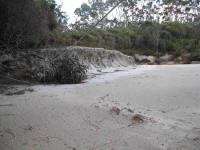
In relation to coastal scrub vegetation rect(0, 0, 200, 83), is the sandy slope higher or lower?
lower

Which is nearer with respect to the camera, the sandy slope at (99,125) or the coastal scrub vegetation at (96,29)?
the sandy slope at (99,125)

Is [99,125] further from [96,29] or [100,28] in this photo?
[100,28]

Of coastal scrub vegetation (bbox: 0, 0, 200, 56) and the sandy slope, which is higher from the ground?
coastal scrub vegetation (bbox: 0, 0, 200, 56)

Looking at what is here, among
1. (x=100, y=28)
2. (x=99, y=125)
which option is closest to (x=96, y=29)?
(x=100, y=28)

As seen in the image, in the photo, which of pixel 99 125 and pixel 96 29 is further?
pixel 96 29

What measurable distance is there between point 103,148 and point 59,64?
3299 millimetres

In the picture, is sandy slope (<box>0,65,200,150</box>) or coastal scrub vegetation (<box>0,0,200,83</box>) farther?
coastal scrub vegetation (<box>0,0,200,83</box>)

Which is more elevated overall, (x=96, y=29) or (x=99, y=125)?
(x=96, y=29)

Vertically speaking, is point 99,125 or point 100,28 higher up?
point 100,28

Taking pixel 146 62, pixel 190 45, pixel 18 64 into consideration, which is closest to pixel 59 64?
pixel 18 64

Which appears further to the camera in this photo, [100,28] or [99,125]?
[100,28]

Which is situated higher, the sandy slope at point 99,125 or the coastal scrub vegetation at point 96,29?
the coastal scrub vegetation at point 96,29

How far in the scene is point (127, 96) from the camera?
7.43 ft

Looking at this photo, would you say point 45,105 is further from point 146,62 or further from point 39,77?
point 146,62
